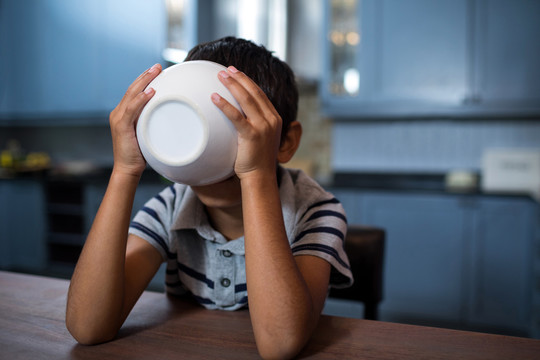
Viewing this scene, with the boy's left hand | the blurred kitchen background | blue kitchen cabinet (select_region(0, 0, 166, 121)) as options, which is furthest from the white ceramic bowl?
blue kitchen cabinet (select_region(0, 0, 166, 121))

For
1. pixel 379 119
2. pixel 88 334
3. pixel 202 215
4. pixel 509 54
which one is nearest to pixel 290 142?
pixel 202 215

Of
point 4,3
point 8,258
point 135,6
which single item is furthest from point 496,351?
point 4,3

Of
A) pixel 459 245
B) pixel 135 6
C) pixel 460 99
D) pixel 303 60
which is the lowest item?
pixel 459 245

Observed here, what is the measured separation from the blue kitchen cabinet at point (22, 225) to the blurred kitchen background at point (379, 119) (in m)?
0.01

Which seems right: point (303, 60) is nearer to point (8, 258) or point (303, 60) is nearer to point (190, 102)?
point (8, 258)

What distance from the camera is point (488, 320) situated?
2.37 m

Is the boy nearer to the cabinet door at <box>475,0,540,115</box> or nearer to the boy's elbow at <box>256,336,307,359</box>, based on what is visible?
the boy's elbow at <box>256,336,307,359</box>

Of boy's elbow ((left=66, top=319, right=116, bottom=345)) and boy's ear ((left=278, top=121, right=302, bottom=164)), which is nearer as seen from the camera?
boy's elbow ((left=66, top=319, right=116, bottom=345))

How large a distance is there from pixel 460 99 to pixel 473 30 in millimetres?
388

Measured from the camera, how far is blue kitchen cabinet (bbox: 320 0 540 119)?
8.13 feet

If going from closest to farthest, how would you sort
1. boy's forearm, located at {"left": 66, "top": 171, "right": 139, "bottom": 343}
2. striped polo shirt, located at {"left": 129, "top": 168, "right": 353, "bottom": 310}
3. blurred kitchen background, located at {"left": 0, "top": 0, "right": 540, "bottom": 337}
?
1. boy's forearm, located at {"left": 66, "top": 171, "right": 139, "bottom": 343}
2. striped polo shirt, located at {"left": 129, "top": 168, "right": 353, "bottom": 310}
3. blurred kitchen background, located at {"left": 0, "top": 0, "right": 540, "bottom": 337}

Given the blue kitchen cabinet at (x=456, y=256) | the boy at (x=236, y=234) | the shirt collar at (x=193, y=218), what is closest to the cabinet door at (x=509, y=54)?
the blue kitchen cabinet at (x=456, y=256)

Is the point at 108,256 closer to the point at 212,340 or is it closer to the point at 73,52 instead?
the point at 212,340

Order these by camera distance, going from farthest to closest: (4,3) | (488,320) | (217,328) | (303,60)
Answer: (4,3) < (303,60) < (488,320) < (217,328)
